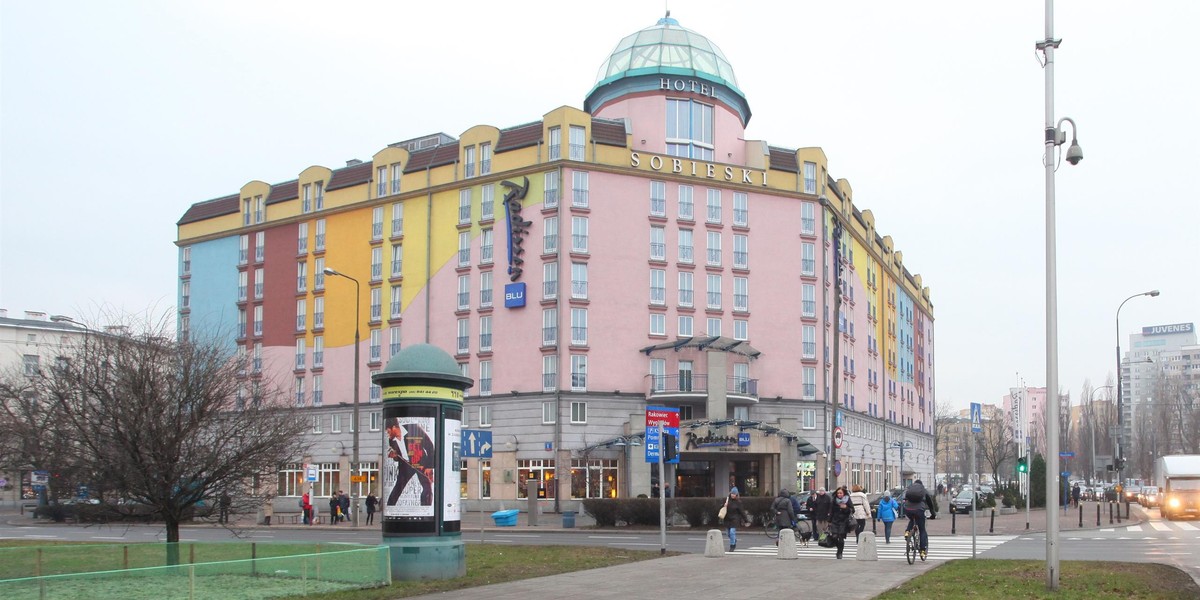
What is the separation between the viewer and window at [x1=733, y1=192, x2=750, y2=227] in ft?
202

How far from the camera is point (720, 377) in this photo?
2269 inches

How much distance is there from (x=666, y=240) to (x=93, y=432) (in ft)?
138

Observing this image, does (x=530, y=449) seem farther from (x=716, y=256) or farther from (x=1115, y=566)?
(x=1115, y=566)

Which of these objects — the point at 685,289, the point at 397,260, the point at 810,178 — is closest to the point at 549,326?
the point at 685,289

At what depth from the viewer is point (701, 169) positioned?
200ft

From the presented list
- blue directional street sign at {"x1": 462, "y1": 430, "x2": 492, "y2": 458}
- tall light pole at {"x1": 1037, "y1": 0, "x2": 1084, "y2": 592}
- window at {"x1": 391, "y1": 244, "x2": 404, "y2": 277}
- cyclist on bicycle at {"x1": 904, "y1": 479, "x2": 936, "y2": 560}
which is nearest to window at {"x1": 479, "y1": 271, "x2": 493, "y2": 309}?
window at {"x1": 391, "y1": 244, "x2": 404, "y2": 277}

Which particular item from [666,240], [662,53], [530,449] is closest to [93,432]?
[530,449]

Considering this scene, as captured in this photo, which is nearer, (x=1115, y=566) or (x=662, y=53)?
(x=1115, y=566)

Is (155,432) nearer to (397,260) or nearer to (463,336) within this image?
(463,336)

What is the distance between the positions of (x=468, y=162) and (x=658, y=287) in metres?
13.2

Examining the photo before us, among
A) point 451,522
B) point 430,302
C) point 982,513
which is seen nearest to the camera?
point 451,522

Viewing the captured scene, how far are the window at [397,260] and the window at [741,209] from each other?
20.0m

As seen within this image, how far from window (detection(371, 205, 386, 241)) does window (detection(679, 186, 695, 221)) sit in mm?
18619

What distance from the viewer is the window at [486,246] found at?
199ft
